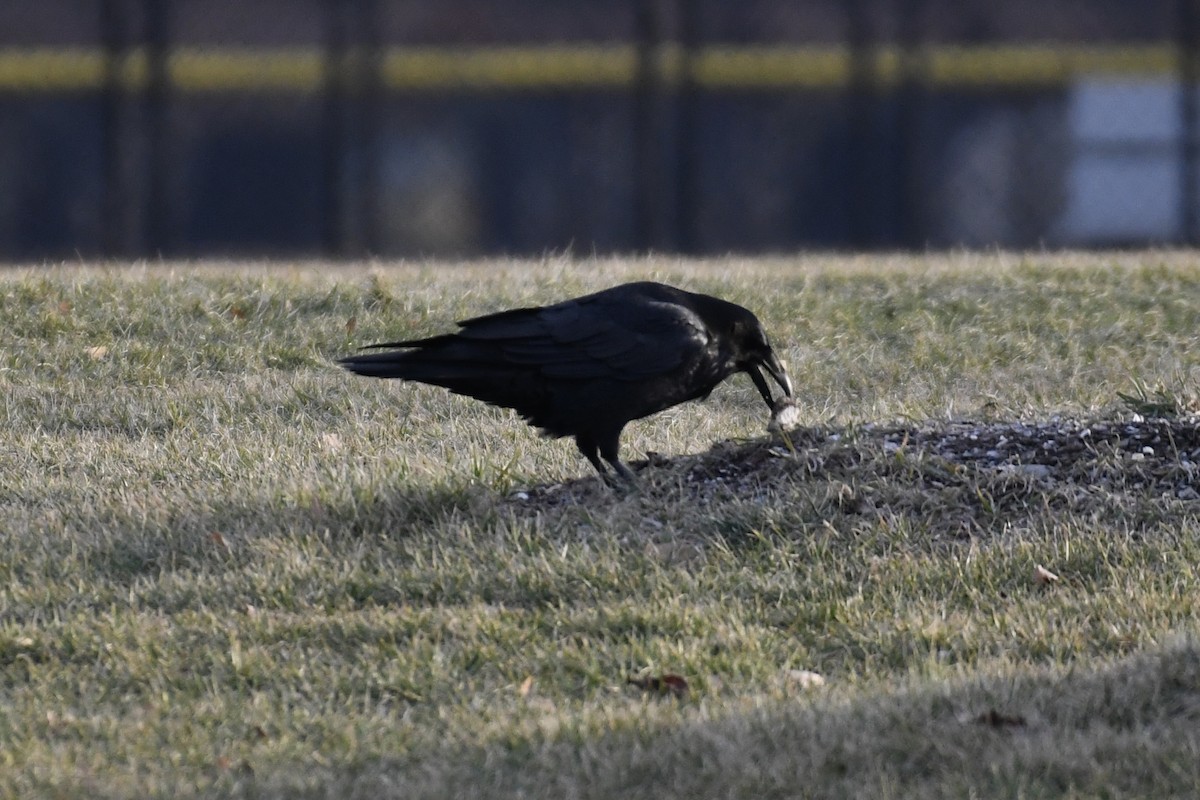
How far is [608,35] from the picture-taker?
9734 mm

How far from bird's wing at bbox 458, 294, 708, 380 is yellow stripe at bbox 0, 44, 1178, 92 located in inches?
172

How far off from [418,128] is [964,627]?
6.17 m

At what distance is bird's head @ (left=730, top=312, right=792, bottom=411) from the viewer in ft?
19.3

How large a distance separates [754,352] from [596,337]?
792 millimetres

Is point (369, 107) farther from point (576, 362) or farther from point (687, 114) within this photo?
point (576, 362)

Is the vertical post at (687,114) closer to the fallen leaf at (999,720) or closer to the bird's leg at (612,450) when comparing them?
the bird's leg at (612,450)

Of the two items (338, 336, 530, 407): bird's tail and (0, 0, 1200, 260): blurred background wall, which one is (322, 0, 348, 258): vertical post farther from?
(338, 336, 530, 407): bird's tail

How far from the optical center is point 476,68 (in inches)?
379

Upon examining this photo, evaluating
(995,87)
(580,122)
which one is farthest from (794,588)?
(995,87)

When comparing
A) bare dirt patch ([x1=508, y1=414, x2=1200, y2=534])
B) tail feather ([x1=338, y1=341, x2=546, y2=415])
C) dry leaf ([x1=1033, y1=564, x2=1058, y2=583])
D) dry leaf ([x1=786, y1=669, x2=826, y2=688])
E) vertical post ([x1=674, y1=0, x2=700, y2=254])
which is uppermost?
vertical post ([x1=674, y1=0, x2=700, y2=254])

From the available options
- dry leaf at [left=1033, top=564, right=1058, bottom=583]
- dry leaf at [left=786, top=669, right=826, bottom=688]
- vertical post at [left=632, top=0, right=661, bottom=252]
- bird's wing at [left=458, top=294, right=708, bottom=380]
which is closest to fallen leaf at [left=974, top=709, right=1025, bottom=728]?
dry leaf at [left=786, top=669, right=826, bottom=688]

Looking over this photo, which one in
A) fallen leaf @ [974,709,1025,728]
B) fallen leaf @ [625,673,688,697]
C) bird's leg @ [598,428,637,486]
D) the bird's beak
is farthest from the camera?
the bird's beak

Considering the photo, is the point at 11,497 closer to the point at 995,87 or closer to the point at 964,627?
the point at 964,627

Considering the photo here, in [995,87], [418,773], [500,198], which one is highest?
[995,87]
